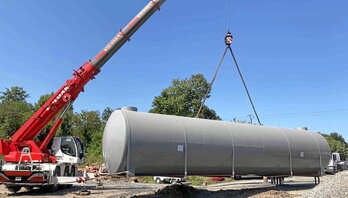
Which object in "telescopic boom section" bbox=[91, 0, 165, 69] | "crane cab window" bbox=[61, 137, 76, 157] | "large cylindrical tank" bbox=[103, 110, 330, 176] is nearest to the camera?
"large cylindrical tank" bbox=[103, 110, 330, 176]

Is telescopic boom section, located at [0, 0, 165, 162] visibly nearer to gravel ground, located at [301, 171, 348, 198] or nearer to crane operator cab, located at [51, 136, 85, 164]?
crane operator cab, located at [51, 136, 85, 164]

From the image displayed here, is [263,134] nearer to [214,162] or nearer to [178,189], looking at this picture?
[214,162]

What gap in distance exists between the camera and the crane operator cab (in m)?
16.7

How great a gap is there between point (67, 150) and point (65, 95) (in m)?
3.42

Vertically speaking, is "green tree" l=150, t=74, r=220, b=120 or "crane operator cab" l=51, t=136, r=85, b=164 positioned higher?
"green tree" l=150, t=74, r=220, b=120

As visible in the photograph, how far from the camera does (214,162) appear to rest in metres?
11.4

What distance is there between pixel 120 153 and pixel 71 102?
7893 mm

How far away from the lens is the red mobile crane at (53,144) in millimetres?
13617

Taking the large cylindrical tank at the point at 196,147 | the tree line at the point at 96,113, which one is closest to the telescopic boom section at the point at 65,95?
the large cylindrical tank at the point at 196,147

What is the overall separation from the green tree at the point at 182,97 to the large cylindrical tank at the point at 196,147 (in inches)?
1273

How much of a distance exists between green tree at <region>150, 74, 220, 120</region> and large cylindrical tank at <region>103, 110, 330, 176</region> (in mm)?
→ 32326

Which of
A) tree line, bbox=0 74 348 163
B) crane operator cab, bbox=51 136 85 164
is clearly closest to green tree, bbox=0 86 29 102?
tree line, bbox=0 74 348 163

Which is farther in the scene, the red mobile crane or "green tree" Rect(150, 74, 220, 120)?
"green tree" Rect(150, 74, 220, 120)

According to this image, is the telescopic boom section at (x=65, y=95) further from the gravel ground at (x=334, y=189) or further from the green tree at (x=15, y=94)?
the green tree at (x=15, y=94)
